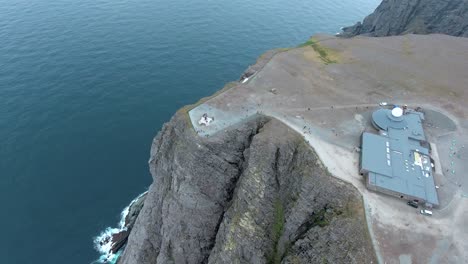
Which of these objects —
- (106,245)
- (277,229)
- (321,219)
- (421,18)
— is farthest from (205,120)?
(421,18)

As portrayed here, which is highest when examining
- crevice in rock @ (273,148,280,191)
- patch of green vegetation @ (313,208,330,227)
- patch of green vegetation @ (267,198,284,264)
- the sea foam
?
crevice in rock @ (273,148,280,191)

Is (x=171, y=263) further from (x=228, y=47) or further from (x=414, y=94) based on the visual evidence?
(x=228, y=47)

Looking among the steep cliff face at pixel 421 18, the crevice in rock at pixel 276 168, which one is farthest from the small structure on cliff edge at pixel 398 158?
the steep cliff face at pixel 421 18

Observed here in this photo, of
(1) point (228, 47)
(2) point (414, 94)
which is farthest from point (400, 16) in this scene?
(2) point (414, 94)

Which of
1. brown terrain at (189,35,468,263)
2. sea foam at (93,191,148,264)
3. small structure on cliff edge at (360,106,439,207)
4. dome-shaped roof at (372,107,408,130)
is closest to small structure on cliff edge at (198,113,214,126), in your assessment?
brown terrain at (189,35,468,263)

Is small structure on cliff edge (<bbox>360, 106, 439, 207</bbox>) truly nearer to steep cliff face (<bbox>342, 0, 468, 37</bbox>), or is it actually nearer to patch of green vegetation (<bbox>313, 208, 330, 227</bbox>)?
patch of green vegetation (<bbox>313, 208, 330, 227</bbox>)
